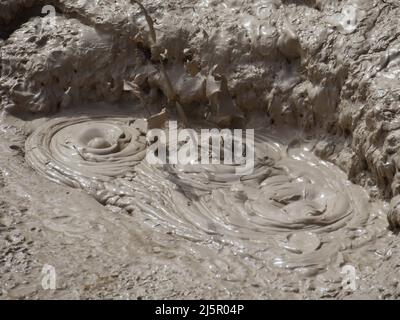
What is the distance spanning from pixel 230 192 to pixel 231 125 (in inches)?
30.1

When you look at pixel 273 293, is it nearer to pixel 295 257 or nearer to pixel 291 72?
pixel 295 257

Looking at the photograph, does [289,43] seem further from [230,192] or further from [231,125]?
[230,192]

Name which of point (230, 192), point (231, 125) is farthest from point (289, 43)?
point (230, 192)

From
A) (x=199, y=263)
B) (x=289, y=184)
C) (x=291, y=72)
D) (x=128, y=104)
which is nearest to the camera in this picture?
(x=199, y=263)

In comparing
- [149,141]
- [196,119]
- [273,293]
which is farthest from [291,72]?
[273,293]

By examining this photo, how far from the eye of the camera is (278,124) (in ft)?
14.9

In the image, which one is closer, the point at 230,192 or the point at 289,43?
the point at 230,192

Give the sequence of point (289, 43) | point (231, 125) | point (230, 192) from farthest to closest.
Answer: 1. point (231, 125)
2. point (289, 43)
3. point (230, 192)

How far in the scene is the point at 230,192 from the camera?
13.2 feet

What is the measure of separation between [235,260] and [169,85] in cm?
171

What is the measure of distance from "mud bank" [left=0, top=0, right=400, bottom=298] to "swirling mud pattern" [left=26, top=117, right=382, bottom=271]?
0.01 m

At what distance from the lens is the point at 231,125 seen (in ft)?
15.2

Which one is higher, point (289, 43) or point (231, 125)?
point (289, 43)

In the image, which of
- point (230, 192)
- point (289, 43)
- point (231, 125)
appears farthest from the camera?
point (231, 125)
